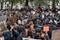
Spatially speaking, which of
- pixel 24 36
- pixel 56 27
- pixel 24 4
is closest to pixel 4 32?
pixel 24 36

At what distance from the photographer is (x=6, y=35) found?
9500 millimetres

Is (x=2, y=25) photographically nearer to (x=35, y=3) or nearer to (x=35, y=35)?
(x=35, y=35)

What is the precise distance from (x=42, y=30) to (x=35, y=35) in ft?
1.28

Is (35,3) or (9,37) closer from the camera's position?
(9,37)

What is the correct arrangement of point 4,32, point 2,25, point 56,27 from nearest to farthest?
point 4,32, point 2,25, point 56,27

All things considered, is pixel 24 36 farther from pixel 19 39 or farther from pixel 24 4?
pixel 24 4

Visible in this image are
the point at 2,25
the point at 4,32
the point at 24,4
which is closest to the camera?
the point at 4,32

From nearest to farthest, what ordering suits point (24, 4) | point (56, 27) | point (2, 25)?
point (2, 25)
point (56, 27)
point (24, 4)

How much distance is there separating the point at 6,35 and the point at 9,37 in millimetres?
176

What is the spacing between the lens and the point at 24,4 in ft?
90.5

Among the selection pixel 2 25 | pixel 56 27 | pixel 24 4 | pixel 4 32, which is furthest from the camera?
pixel 24 4

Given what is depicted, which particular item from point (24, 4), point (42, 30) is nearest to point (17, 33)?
A: point (42, 30)

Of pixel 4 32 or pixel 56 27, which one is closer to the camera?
pixel 4 32

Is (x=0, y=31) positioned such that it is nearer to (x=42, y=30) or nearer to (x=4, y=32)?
(x=4, y=32)
